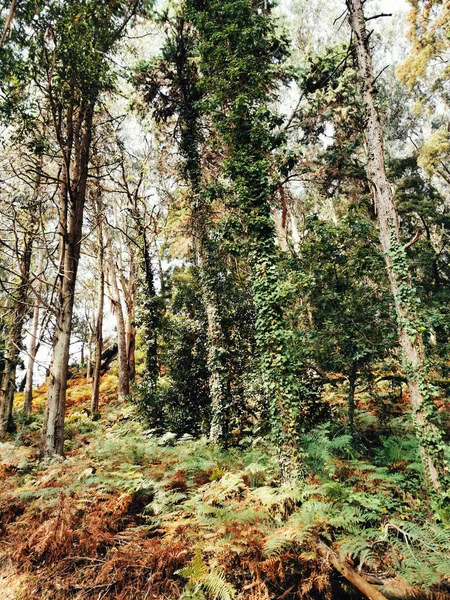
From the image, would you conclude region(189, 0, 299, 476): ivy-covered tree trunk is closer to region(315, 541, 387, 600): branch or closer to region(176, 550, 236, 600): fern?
region(315, 541, 387, 600): branch

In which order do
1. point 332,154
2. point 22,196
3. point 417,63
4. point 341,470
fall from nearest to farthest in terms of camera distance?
point 341,470, point 22,196, point 332,154, point 417,63

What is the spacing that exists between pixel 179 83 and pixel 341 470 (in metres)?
13.1

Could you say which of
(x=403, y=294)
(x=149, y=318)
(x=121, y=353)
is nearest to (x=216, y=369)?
(x=149, y=318)

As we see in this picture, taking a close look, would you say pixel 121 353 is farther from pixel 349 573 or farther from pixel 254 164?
pixel 349 573

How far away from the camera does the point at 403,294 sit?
6.08 meters

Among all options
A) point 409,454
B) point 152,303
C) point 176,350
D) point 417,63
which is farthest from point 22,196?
point 417,63

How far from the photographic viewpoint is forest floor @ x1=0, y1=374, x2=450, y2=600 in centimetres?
361

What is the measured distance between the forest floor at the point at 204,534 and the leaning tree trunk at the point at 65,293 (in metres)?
0.84

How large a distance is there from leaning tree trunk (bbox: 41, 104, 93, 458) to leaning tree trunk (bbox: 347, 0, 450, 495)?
6346mm

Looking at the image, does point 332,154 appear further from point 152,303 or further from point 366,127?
point 152,303

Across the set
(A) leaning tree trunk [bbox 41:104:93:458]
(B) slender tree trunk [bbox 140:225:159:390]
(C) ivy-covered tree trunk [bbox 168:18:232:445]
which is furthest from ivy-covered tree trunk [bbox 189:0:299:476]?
(B) slender tree trunk [bbox 140:225:159:390]

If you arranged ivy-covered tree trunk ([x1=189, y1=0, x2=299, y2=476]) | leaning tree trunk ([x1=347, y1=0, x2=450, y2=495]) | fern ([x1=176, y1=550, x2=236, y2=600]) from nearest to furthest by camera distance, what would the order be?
fern ([x1=176, y1=550, x2=236, y2=600]) < leaning tree trunk ([x1=347, y1=0, x2=450, y2=495]) < ivy-covered tree trunk ([x1=189, y1=0, x2=299, y2=476])

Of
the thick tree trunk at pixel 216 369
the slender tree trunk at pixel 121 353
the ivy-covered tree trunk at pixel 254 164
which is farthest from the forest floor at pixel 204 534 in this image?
the slender tree trunk at pixel 121 353

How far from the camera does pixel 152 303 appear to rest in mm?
12609
